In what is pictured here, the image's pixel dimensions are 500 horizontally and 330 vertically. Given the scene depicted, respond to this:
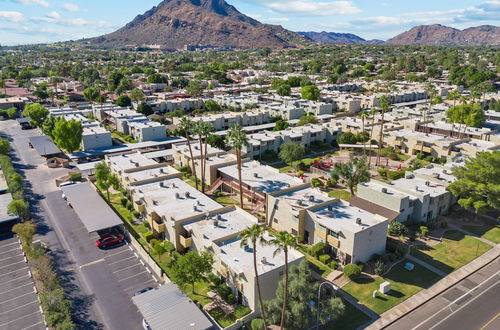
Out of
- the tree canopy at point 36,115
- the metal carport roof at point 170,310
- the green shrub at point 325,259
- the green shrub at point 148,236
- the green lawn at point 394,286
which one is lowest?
the green lawn at point 394,286

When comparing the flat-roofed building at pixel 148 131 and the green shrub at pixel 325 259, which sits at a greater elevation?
the flat-roofed building at pixel 148 131

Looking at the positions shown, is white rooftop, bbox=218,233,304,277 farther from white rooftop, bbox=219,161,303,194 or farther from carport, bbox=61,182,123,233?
carport, bbox=61,182,123,233

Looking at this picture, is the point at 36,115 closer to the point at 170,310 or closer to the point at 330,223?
the point at 170,310

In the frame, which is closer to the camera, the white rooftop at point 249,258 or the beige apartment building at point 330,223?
the white rooftop at point 249,258

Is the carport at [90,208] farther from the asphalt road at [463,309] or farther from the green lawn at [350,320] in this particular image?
the asphalt road at [463,309]

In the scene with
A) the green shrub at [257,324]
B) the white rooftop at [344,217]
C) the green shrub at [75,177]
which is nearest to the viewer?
the green shrub at [257,324]

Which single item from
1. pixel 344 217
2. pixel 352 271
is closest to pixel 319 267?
pixel 352 271

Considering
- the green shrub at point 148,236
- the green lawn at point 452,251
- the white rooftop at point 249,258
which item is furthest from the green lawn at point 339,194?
the green shrub at point 148,236

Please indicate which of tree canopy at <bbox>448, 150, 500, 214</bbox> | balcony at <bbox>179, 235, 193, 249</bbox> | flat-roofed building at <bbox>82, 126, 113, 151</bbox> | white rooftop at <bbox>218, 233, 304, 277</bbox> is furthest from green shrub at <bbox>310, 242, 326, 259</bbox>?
flat-roofed building at <bbox>82, 126, 113, 151</bbox>
